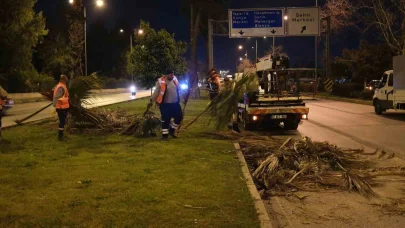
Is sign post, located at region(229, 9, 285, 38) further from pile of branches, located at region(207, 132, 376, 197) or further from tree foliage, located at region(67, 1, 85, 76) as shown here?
pile of branches, located at region(207, 132, 376, 197)

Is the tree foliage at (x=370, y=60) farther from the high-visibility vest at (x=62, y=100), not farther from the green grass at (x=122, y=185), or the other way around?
the high-visibility vest at (x=62, y=100)

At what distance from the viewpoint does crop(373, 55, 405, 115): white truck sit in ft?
61.5

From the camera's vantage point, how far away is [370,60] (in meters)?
39.9

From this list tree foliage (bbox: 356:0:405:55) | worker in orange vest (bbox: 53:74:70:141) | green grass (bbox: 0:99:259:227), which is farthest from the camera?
tree foliage (bbox: 356:0:405:55)

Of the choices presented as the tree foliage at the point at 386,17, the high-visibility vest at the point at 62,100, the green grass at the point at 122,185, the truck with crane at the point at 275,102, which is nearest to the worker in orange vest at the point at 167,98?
the green grass at the point at 122,185

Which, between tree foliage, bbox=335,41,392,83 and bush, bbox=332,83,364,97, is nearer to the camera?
bush, bbox=332,83,364,97

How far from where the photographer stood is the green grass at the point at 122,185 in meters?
5.22

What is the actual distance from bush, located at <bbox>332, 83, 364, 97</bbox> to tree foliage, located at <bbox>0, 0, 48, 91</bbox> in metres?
28.8

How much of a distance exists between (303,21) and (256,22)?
312 centimetres

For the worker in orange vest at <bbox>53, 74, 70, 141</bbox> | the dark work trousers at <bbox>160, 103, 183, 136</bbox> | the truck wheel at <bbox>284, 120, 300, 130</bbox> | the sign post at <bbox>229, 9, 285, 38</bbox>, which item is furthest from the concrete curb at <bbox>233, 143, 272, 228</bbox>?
the sign post at <bbox>229, 9, 285, 38</bbox>

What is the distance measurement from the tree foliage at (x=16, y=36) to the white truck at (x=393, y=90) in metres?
33.2

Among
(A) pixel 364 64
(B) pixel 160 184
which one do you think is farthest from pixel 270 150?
(A) pixel 364 64

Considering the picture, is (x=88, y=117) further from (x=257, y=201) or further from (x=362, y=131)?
(x=362, y=131)

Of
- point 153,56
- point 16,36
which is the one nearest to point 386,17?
point 153,56
